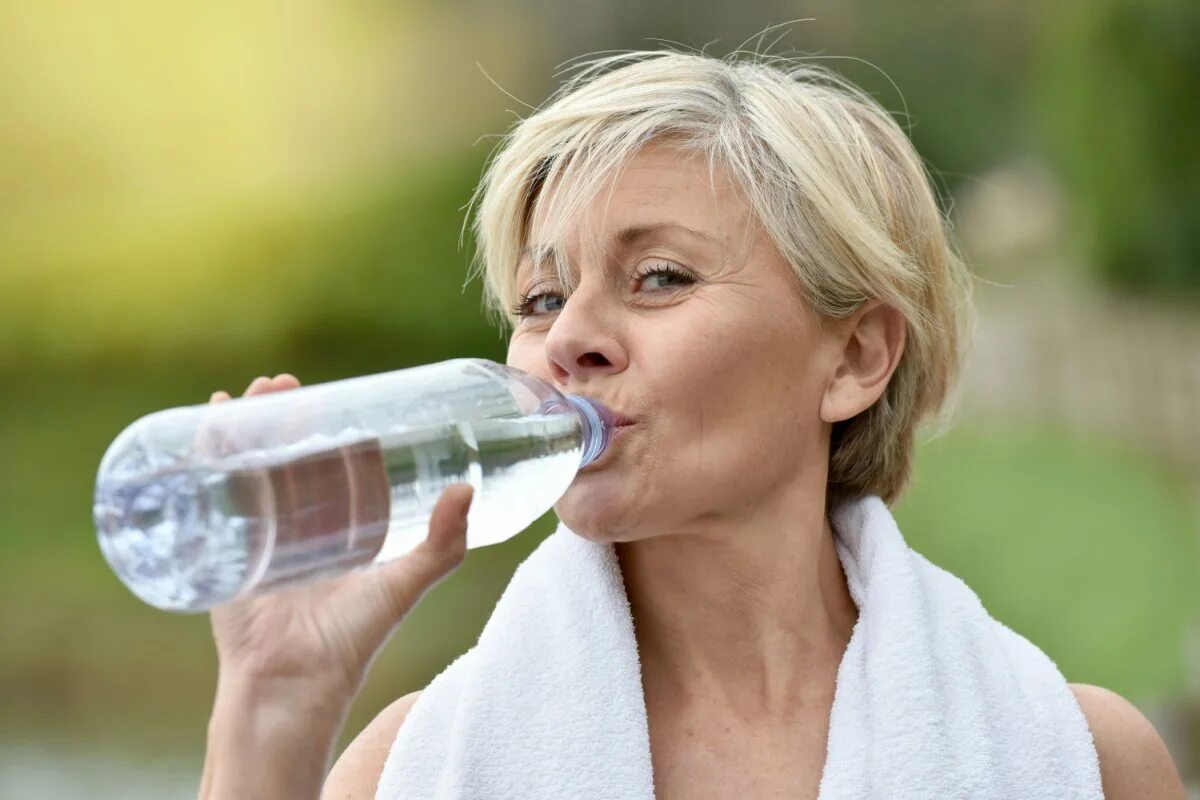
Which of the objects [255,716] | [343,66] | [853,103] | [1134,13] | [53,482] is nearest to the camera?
[255,716]

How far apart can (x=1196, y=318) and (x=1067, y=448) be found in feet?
1.54

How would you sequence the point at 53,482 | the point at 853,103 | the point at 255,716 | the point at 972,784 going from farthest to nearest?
the point at 53,482 < the point at 853,103 < the point at 972,784 < the point at 255,716

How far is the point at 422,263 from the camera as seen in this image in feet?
12.8

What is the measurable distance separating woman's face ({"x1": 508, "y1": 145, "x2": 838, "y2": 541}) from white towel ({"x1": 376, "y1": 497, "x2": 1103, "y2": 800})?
0.32 ft

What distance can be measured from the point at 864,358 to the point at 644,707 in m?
0.38

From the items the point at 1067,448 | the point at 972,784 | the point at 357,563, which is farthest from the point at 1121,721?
the point at 1067,448

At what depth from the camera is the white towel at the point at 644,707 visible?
3.64 ft

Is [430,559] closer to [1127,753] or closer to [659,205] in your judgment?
[659,205]

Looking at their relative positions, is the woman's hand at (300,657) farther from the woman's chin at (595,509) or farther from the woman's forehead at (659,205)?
the woman's forehead at (659,205)

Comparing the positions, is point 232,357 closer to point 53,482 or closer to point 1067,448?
point 53,482

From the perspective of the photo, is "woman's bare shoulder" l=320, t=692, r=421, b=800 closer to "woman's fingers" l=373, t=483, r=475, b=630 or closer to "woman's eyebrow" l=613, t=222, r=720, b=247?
"woman's fingers" l=373, t=483, r=475, b=630

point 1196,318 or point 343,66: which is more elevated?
point 343,66

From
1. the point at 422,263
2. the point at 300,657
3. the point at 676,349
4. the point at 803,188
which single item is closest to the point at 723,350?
the point at 676,349

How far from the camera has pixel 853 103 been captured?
133 cm
